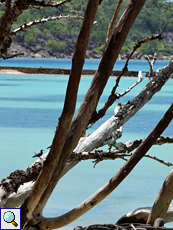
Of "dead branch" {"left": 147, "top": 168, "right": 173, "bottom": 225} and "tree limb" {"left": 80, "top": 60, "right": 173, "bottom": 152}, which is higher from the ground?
"tree limb" {"left": 80, "top": 60, "right": 173, "bottom": 152}

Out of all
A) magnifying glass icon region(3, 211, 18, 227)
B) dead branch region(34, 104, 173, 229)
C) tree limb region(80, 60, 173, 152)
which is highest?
tree limb region(80, 60, 173, 152)

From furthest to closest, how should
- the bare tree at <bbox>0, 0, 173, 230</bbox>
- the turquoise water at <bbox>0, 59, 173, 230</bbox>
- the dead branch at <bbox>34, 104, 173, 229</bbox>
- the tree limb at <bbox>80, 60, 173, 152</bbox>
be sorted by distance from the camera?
the turquoise water at <bbox>0, 59, 173, 230</bbox>, the tree limb at <bbox>80, 60, 173, 152</bbox>, the dead branch at <bbox>34, 104, 173, 229</bbox>, the bare tree at <bbox>0, 0, 173, 230</bbox>

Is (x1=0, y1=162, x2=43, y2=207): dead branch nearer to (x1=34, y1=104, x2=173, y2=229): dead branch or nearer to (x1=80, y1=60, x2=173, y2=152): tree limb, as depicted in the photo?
(x1=34, y1=104, x2=173, y2=229): dead branch

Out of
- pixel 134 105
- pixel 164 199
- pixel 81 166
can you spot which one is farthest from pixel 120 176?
pixel 81 166

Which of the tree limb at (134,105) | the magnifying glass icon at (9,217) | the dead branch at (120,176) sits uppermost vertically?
the tree limb at (134,105)

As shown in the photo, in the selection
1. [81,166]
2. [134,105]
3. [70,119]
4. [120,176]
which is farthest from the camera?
[81,166]

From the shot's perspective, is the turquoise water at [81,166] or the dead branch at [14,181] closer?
the dead branch at [14,181]

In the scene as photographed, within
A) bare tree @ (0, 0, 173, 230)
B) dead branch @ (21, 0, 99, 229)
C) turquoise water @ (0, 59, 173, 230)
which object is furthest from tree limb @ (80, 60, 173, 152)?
turquoise water @ (0, 59, 173, 230)

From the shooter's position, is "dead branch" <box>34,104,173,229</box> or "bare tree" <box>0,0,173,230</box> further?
"dead branch" <box>34,104,173,229</box>

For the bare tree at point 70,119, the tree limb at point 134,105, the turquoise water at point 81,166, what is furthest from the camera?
the turquoise water at point 81,166

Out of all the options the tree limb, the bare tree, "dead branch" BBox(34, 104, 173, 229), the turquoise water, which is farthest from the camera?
the turquoise water

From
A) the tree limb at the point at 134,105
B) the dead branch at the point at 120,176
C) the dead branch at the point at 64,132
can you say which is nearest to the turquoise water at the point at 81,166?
the tree limb at the point at 134,105

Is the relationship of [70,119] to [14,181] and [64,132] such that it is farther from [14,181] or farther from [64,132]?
[14,181]

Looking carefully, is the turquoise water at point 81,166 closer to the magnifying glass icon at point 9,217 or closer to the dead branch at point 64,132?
the magnifying glass icon at point 9,217
